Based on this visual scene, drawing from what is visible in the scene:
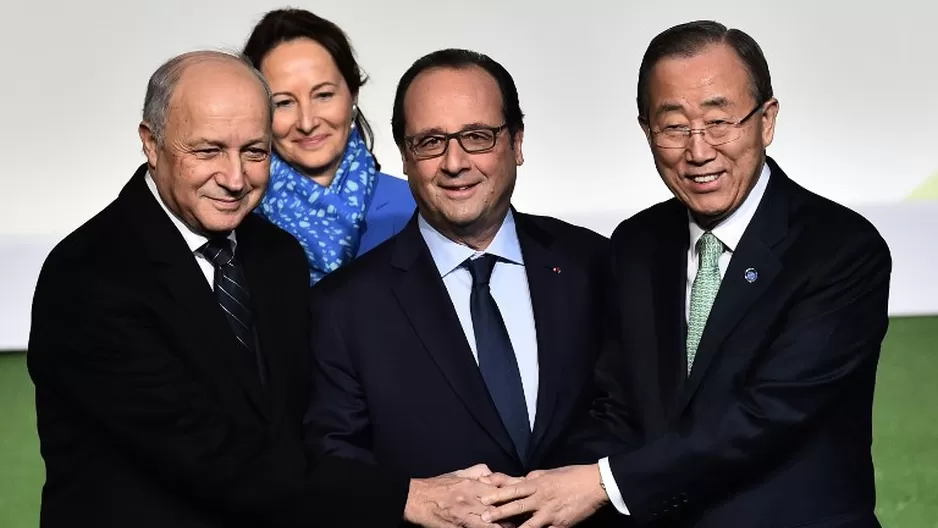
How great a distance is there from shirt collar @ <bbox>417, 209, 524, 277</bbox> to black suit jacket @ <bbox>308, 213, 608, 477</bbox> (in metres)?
0.03

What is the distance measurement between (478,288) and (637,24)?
1677 millimetres

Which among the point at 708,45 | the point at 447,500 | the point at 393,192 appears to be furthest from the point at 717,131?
the point at 393,192

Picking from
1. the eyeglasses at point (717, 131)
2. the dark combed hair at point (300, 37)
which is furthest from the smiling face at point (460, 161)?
the dark combed hair at point (300, 37)

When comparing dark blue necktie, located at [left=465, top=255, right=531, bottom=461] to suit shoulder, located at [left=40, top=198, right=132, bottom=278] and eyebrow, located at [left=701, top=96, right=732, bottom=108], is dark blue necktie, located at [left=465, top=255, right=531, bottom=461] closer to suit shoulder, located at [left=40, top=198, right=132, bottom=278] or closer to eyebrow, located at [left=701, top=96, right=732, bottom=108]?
eyebrow, located at [left=701, top=96, right=732, bottom=108]

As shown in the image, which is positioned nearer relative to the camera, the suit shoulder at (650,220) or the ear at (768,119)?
the ear at (768,119)

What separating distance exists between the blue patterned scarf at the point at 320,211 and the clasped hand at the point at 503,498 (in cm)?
83

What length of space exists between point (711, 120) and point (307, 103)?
1098 millimetres

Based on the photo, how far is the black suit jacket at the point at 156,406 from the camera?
257cm

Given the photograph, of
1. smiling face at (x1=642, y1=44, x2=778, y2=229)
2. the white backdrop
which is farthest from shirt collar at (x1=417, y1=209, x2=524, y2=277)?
the white backdrop

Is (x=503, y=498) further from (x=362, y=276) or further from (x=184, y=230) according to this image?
(x=184, y=230)

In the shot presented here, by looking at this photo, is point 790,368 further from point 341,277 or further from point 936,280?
point 936,280

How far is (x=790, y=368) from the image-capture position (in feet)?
8.75

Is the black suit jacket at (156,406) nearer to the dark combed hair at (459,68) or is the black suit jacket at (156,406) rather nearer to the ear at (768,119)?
the dark combed hair at (459,68)

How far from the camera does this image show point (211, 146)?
2674 mm
